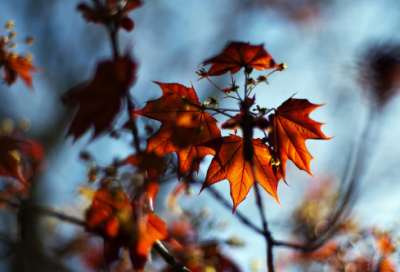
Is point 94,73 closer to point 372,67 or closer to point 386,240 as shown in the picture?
point 372,67

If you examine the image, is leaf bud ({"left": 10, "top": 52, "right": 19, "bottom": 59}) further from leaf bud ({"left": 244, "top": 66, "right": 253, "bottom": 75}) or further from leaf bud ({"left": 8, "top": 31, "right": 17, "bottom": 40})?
leaf bud ({"left": 244, "top": 66, "right": 253, "bottom": 75})

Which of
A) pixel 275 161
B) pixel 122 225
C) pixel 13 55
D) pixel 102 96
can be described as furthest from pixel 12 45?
pixel 275 161

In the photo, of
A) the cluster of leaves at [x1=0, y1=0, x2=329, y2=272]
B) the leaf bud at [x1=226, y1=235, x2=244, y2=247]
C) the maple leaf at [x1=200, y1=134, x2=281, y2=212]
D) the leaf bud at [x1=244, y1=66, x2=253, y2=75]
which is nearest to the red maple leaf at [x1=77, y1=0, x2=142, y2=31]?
the cluster of leaves at [x1=0, y1=0, x2=329, y2=272]

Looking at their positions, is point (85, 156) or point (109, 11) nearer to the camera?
point (109, 11)

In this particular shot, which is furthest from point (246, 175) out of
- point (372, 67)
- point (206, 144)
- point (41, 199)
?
point (41, 199)

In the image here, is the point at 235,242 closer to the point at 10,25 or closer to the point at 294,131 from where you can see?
the point at 294,131
